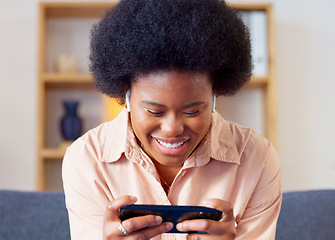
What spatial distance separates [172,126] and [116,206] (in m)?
0.24

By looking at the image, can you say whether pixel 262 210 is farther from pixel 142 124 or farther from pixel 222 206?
pixel 142 124

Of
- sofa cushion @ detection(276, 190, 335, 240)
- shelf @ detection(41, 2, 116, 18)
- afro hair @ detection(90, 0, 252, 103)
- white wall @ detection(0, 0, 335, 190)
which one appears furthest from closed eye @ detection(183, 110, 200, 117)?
white wall @ detection(0, 0, 335, 190)

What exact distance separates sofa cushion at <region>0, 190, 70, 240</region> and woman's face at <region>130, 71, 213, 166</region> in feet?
2.29

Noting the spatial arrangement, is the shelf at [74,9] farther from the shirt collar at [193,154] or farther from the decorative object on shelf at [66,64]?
the shirt collar at [193,154]

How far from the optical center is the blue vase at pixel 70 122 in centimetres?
305

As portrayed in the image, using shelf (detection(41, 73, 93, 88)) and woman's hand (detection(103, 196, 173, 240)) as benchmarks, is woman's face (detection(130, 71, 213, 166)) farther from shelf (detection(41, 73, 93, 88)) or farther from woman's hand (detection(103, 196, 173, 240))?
shelf (detection(41, 73, 93, 88))

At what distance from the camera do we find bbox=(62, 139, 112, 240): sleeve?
1.45 metres

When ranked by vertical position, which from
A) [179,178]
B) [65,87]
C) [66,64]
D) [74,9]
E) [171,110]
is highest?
[74,9]

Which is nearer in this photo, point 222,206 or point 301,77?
point 222,206

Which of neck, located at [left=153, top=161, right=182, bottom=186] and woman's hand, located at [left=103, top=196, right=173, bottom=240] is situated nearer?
woman's hand, located at [left=103, top=196, right=173, bottom=240]

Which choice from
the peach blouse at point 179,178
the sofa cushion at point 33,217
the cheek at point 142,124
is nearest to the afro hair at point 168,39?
the cheek at point 142,124

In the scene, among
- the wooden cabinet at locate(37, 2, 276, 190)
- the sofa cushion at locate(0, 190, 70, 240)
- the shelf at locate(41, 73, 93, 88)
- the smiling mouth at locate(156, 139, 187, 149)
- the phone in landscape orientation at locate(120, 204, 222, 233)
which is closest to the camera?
the phone in landscape orientation at locate(120, 204, 222, 233)

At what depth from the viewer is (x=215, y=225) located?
48.5 inches

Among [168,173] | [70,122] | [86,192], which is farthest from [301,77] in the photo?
[86,192]
